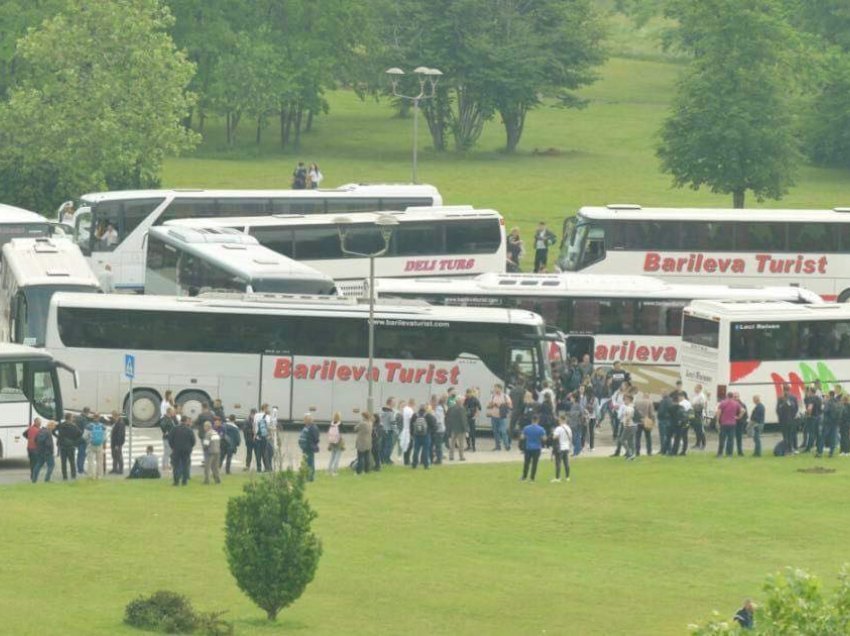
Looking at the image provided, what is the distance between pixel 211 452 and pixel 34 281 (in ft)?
47.1

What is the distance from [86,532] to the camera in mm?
35656

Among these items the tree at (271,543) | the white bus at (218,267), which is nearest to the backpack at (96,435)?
the white bus at (218,267)

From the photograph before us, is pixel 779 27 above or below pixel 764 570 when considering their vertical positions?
above

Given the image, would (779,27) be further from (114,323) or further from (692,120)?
(114,323)

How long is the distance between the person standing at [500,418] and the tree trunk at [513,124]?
203ft

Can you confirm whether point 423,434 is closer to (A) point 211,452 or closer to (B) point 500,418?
(B) point 500,418

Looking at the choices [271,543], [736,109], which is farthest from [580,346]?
[271,543]

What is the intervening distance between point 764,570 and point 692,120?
4597 centimetres

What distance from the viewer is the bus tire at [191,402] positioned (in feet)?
164

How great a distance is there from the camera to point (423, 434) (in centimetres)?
4466

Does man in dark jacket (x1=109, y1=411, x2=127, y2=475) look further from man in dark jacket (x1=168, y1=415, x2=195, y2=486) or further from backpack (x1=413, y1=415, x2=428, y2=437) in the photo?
backpack (x1=413, y1=415, x2=428, y2=437)

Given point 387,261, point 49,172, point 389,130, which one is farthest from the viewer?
point 389,130

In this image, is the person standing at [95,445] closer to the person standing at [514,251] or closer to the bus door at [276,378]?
the bus door at [276,378]

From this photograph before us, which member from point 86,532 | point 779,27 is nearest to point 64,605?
point 86,532
